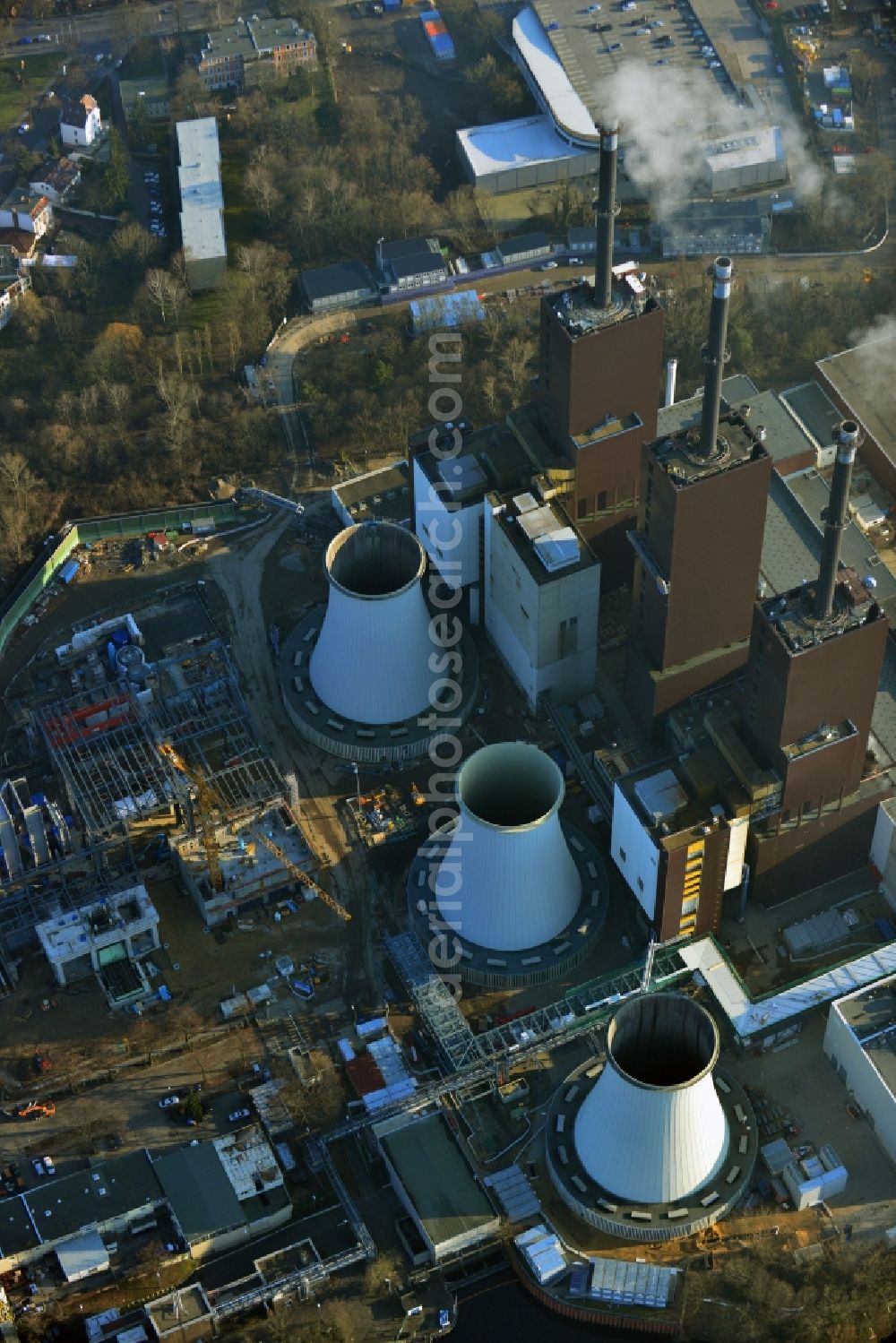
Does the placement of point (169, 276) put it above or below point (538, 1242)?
above

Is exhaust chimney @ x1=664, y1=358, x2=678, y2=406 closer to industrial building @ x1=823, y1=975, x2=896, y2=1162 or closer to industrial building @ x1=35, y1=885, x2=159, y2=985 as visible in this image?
industrial building @ x1=823, y1=975, x2=896, y2=1162

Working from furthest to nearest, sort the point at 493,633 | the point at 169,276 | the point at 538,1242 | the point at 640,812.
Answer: the point at 169,276, the point at 493,633, the point at 640,812, the point at 538,1242

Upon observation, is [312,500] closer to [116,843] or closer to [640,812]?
[116,843]

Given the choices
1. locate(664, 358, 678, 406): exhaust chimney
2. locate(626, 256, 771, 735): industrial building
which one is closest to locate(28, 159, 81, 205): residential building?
locate(664, 358, 678, 406): exhaust chimney

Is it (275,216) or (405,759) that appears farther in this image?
(275,216)

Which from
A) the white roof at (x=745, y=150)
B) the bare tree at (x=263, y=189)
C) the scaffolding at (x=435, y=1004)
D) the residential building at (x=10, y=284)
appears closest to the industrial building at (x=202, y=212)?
the bare tree at (x=263, y=189)

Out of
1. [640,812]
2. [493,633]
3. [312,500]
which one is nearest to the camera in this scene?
[640,812]

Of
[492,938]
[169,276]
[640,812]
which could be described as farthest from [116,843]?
[169,276]

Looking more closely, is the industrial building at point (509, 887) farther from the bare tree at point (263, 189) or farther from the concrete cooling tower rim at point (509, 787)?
the bare tree at point (263, 189)
